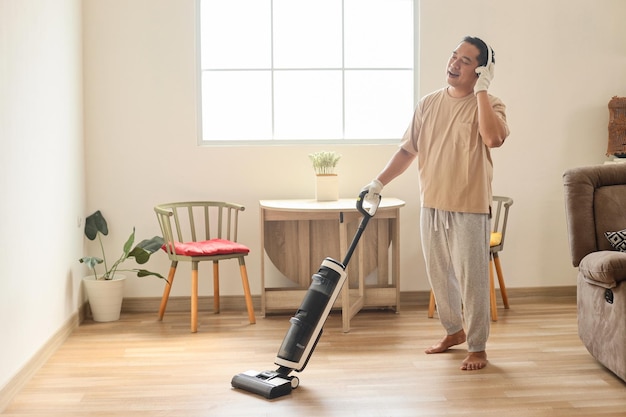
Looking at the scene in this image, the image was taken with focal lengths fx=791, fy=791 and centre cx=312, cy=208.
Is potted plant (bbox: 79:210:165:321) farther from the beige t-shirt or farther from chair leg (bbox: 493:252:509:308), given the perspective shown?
chair leg (bbox: 493:252:509:308)

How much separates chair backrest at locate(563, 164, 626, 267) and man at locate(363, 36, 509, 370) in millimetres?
397

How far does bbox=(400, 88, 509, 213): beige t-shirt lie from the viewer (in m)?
3.45

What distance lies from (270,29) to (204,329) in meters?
1.94

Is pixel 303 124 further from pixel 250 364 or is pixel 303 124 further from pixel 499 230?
pixel 250 364

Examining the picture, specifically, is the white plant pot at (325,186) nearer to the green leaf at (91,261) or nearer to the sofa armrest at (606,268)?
the green leaf at (91,261)

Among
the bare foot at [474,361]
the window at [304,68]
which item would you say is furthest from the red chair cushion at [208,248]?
the bare foot at [474,361]

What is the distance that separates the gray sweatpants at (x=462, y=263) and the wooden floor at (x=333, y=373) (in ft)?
0.73

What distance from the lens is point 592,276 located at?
3361 millimetres

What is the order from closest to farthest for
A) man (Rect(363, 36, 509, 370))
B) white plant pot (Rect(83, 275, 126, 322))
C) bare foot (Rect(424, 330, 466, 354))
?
man (Rect(363, 36, 509, 370)) < bare foot (Rect(424, 330, 466, 354)) < white plant pot (Rect(83, 275, 126, 322))

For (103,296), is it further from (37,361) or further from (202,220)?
(37,361)

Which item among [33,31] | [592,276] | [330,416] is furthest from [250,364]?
[33,31]

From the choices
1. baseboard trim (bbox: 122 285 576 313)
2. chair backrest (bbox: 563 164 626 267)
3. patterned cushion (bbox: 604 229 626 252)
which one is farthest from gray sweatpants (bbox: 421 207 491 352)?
baseboard trim (bbox: 122 285 576 313)

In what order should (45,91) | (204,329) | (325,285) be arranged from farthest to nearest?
(204,329) < (45,91) < (325,285)

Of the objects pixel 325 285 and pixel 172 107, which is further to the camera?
pixel 172 107
